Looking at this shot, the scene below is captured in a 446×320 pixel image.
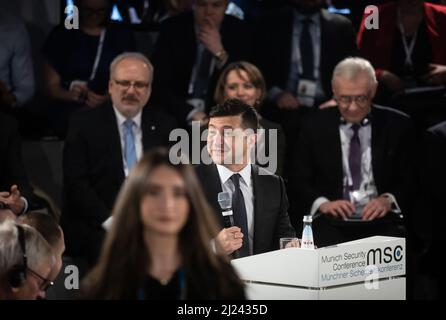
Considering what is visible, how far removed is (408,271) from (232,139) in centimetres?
148

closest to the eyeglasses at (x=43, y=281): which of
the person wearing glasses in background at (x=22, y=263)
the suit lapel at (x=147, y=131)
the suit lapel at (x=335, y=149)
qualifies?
the person wearing glasses in background at (x=22, y=263)

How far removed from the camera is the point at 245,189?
13.6 feet

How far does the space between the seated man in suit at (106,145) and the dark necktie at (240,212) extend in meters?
1.08

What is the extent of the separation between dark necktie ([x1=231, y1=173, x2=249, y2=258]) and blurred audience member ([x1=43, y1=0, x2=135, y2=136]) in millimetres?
1746

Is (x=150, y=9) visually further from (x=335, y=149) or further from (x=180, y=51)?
(x=335, y=149)

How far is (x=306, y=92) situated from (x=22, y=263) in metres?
2.96

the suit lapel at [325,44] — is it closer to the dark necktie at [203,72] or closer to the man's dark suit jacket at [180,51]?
the man's dark suit jacket at [180,51]

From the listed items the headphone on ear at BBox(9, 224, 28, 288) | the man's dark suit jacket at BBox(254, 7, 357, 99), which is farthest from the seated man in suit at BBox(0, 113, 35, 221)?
the headphone on ear at BBox(9, 224, 28, 288)

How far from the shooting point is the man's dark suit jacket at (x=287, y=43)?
18.9 feet

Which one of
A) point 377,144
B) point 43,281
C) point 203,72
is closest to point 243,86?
point 203,72

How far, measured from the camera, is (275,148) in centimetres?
518

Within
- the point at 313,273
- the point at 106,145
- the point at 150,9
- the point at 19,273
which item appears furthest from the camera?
the point at 150,9
